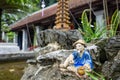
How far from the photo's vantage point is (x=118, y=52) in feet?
13.1

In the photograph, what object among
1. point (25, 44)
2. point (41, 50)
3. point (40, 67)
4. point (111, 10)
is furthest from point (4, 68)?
point (25, 44)

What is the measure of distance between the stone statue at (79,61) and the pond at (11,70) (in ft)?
7.92

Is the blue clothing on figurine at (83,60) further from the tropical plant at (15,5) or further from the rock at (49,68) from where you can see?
the tropical plant at (15,5)

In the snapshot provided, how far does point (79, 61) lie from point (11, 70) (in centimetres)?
302

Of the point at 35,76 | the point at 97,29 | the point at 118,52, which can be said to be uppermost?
the point at 97,29

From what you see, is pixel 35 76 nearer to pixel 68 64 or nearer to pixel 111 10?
pixel 68 64

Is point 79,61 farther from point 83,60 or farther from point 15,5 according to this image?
point 15,5

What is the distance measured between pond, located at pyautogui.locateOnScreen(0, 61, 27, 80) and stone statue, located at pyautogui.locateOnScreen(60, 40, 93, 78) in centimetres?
241

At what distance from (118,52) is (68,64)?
27.2 inches

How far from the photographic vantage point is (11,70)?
6.58 metres

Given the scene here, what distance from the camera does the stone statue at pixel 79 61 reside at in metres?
3.84

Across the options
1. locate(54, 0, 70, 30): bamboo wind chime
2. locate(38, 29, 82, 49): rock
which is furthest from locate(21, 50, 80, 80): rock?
locate(54, 0, 70, 30): bamboo wind chime

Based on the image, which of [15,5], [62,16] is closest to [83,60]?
[62,16]

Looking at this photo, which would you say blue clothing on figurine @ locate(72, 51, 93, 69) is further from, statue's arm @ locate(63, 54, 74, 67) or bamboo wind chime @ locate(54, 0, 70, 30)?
bamboo wind chime @ locate(54, 0, 70, 30)
